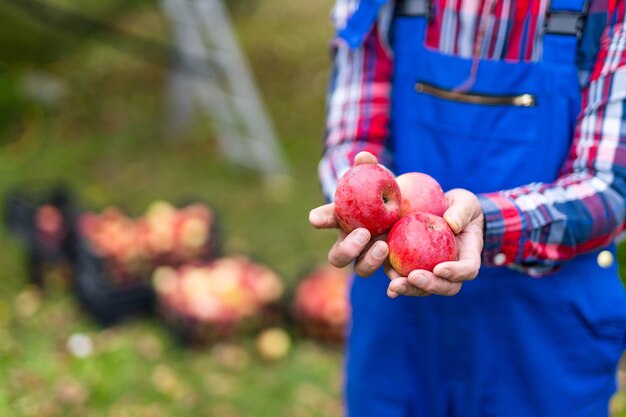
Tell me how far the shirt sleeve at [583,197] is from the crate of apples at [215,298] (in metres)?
2.08

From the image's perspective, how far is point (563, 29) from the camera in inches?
52.9

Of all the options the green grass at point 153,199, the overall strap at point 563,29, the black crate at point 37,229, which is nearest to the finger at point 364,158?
the overall strap at point 563,29

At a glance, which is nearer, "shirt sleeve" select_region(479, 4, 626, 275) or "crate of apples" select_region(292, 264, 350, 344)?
"shirt sleeve" select_region(479, 4, 626, 275)

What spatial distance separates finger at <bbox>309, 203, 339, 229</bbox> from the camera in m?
1.33

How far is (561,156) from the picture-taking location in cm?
142

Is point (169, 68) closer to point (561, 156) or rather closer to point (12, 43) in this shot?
point (12, 43)

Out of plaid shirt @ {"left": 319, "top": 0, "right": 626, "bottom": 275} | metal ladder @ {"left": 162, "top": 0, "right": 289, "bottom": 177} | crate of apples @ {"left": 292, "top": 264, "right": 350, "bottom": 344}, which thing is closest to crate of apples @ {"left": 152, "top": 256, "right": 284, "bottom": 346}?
crate of apples @ {"left": 292, "top": 264, "right": 350, "bottom": 344}

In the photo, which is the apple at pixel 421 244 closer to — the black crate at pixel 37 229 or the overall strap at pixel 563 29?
the overall strap at pixel 563 29

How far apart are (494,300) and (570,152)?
296mm

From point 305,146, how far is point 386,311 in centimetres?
431

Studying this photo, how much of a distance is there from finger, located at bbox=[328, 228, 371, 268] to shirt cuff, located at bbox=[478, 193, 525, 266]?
214mm

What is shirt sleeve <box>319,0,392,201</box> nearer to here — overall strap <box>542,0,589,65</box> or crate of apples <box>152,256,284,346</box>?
overall strap <box>542,0,589,65</box>

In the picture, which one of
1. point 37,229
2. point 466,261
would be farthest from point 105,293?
point 466,261

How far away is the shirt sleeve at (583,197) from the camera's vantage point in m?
1.32
